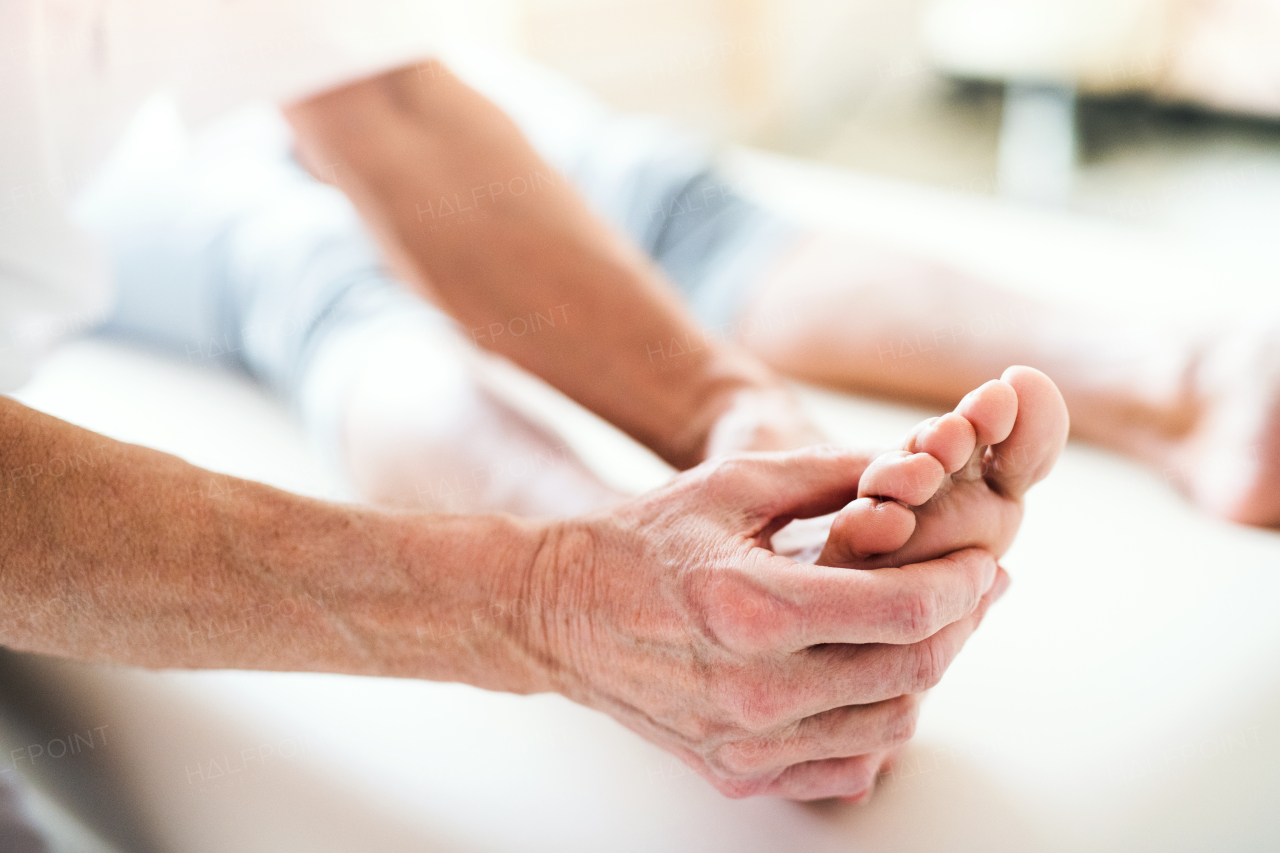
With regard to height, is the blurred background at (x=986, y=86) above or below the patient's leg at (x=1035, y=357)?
below

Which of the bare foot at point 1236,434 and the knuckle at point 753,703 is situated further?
the bare foot at point 1236,434

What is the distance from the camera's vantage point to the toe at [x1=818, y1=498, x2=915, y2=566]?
530mm

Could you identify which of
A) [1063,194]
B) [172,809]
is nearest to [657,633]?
[172,809]

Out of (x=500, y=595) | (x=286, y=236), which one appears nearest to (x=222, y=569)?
(x=500, y=595)

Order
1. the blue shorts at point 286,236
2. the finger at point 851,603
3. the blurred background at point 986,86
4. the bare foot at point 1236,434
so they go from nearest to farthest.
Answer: the finger at point 851,603 → the bare foot at point 1236,434 → the blue shorts at point 286,236 → the blurred background at point 986,86

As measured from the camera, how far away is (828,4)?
2.90 meters

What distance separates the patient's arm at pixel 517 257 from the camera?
2.84 feet

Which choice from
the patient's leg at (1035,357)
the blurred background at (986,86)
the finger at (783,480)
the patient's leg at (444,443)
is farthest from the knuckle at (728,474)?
the blurred background at (986,86)

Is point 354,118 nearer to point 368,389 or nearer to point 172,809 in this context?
point 368,389

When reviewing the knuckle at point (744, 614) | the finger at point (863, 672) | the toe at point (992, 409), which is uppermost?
the toe at point (992, 409)

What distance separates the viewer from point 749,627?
0.50 metres

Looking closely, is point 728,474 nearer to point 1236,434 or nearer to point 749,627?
point 749,627

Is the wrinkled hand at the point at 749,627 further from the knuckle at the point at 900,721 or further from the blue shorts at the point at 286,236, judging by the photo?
the blue shorts at the point at 286,236

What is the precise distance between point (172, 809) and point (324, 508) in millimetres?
264
